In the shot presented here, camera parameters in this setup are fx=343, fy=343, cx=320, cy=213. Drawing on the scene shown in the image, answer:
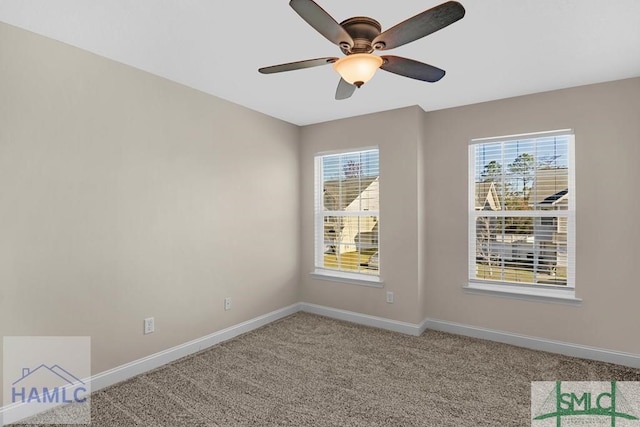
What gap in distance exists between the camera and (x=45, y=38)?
221cm

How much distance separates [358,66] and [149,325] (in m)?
2.52

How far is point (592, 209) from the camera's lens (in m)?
2.98

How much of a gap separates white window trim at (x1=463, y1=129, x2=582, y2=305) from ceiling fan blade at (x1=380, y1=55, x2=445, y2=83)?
6.11 feet

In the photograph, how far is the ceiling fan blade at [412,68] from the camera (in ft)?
5.90

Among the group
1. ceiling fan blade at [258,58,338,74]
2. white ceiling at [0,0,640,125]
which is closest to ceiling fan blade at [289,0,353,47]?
ceiling fan blade at [258,58,338,74]

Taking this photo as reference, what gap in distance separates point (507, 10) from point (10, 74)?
2916mm

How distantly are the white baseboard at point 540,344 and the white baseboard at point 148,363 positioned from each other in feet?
6.47

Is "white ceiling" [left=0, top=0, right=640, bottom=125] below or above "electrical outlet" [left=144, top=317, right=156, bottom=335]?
above

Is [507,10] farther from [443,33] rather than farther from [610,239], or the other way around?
[610,239]

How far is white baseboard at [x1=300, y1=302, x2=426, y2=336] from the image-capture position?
3625 millimetres

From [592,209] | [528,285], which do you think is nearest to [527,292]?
[528,285]

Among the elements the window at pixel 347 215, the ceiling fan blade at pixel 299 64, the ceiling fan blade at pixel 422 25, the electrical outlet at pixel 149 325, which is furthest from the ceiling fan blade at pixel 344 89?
the electrical outlet at pixel 149 325

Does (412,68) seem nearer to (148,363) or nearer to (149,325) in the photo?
(149,325)

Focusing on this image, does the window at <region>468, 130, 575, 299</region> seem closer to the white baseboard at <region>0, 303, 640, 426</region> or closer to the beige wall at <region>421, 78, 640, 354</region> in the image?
the beige wall at <region>421, 78, 640, 354</region>
